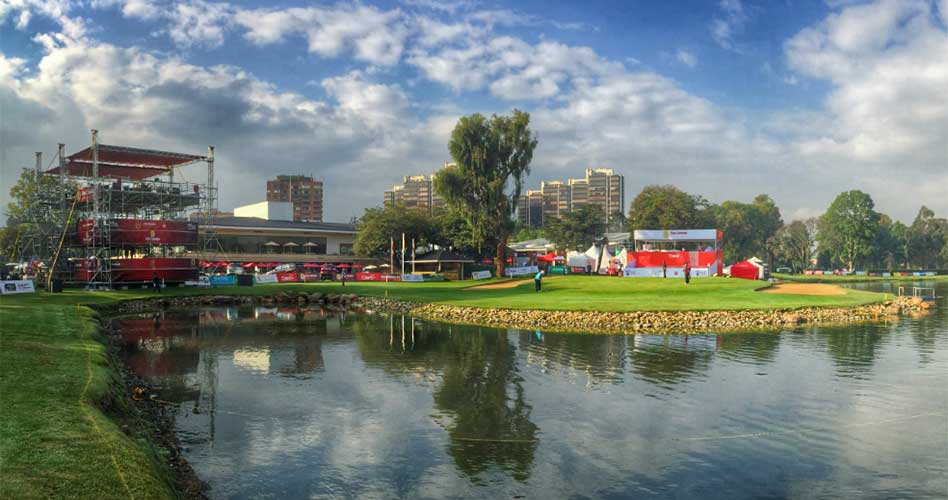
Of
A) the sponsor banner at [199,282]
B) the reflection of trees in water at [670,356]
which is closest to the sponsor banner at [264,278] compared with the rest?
the sponsor banner at [199,282]

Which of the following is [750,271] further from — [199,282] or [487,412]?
[487,412]

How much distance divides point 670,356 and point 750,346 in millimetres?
4629

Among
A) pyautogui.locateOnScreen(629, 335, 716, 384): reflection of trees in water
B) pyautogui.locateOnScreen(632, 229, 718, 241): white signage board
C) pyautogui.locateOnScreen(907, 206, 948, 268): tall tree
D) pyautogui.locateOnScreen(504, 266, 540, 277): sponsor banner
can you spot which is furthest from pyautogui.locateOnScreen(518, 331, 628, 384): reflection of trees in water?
pyautogui.locateOnScreen(907, 206, 948, 268): tall tree

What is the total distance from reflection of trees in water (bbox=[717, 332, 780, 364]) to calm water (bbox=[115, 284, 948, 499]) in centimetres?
12

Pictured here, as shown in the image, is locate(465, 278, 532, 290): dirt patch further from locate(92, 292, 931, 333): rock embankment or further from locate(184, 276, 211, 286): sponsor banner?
locate(184, 276, 211, 286): sponsor banner

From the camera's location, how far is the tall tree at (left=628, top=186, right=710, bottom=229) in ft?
356

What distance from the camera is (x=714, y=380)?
63.0 feet

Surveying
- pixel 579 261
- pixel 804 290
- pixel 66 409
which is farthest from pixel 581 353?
pixel 579 261

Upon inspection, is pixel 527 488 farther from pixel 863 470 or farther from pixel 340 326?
pixel 340 326

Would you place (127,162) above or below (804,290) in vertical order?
above

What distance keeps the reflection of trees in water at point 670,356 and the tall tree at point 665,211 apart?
272 feet

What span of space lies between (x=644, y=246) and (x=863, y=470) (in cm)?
6567

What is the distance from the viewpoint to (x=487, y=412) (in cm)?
1576

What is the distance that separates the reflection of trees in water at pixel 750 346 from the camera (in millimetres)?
23359
